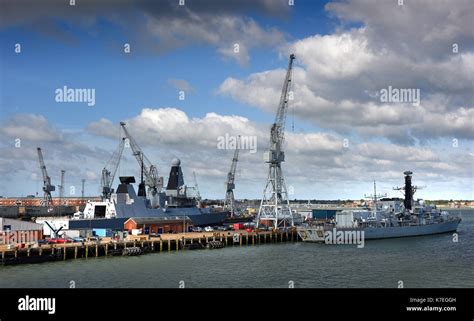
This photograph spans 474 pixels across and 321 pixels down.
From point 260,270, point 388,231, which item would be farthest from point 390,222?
point 260,270

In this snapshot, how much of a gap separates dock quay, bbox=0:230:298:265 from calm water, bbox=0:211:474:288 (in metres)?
2.02

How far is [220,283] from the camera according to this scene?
41.9 meters

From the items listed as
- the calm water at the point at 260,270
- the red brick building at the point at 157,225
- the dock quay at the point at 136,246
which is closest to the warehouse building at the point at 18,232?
the dock quay at the point at 136,246

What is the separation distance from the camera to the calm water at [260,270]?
42.0 metres

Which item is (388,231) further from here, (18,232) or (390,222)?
(18,232)

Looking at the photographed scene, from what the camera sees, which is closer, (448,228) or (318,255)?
(318,255)

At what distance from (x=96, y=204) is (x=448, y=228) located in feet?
227

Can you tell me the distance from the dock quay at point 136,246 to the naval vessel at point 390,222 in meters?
5.26

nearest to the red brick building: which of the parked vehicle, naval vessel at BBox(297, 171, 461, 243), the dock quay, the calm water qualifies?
the dock quay

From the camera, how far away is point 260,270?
48812 millimetres

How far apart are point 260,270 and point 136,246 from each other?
19.9 meters

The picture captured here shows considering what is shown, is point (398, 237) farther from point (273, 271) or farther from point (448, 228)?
point (273, 271)
